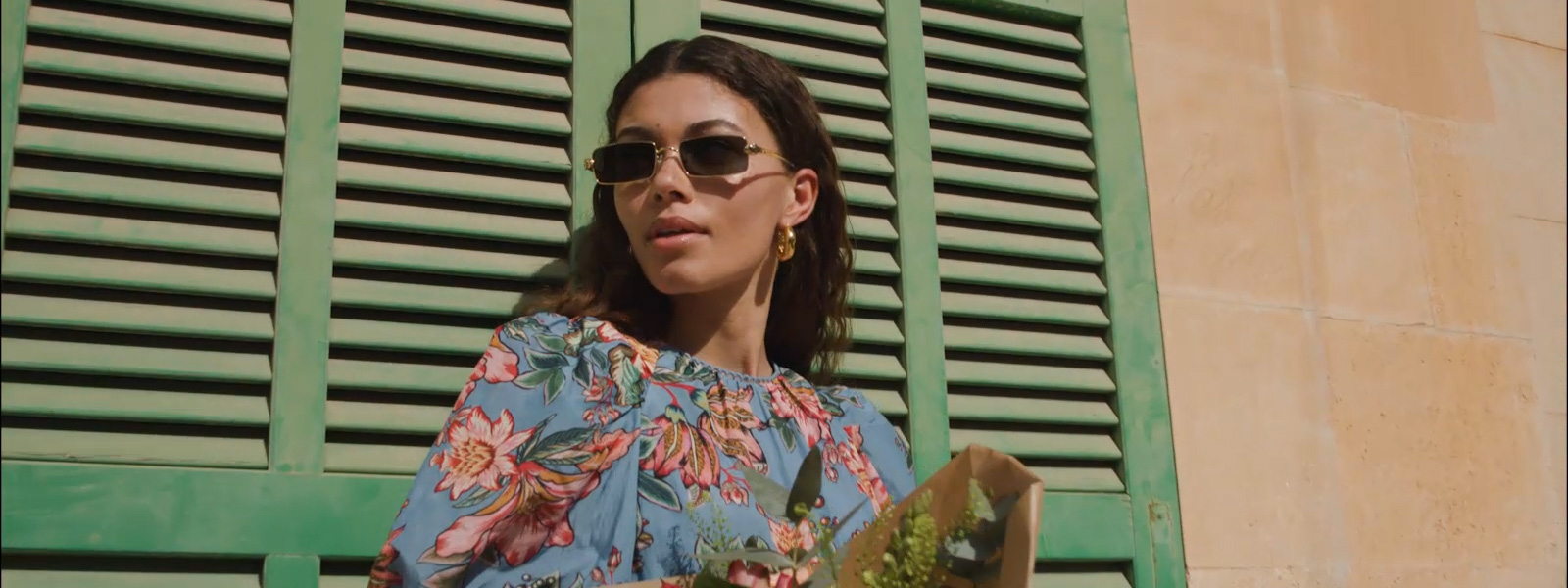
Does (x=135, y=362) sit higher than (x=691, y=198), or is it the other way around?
(x=691, y=198)

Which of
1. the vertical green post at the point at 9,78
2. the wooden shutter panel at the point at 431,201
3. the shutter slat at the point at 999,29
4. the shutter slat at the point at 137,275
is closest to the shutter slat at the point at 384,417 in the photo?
the wooden shutter panel at the point at 431,201

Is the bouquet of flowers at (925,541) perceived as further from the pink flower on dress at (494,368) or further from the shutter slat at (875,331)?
the shutter slat at (875,331)

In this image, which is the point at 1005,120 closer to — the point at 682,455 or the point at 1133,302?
the point at 1133,302

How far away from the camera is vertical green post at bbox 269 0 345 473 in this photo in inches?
91.0

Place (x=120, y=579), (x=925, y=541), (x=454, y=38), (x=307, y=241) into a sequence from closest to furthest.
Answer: (x=925, y=541), (x=120, y=579), (x=307, y=241), (x=454, y=38)

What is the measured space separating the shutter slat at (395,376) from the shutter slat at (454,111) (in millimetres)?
416

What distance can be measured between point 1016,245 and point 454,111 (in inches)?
45.9

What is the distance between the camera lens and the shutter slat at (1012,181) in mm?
3045

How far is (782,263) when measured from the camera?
285 cm

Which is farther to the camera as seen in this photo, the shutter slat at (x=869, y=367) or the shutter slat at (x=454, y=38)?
the shutter slat at (x=869, y=367)

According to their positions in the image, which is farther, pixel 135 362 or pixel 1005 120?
pixel 1005 120

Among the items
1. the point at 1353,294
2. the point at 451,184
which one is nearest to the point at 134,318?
the point at 451,184

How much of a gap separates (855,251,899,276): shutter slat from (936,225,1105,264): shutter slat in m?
0.12

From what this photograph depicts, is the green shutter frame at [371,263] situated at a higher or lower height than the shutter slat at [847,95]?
lower
